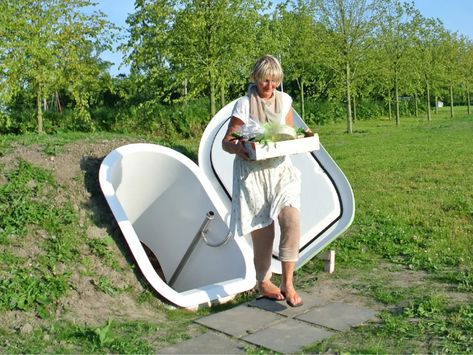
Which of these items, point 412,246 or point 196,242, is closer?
point 196,242

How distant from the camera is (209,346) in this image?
3881mm

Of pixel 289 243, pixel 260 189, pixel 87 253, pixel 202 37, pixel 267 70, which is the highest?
pixel 202 37

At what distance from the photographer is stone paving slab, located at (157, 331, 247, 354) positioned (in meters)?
3.80

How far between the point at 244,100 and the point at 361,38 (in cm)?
2098

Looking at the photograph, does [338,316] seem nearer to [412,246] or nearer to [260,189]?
[260,189]

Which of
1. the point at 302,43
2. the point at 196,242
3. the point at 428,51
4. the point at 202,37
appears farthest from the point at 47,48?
the point at 428,51

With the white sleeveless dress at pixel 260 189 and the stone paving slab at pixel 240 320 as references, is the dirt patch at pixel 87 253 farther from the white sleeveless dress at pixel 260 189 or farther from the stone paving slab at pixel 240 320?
the white sleeveless dress at pixel 260 189

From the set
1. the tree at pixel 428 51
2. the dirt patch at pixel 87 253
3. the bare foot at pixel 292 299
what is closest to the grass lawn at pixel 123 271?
the dirt patch at pixel 87 253

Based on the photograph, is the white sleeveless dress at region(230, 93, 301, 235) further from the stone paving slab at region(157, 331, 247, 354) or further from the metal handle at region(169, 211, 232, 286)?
the metal handle at region(169, 211, 232, 286)

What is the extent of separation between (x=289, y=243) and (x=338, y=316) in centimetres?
68

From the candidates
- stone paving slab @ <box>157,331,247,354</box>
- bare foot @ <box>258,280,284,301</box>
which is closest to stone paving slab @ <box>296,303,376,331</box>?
bare foot @ <box>258,280,284,301</box>

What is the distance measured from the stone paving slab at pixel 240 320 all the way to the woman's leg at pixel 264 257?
0.17 meters

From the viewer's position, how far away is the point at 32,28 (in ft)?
45.5

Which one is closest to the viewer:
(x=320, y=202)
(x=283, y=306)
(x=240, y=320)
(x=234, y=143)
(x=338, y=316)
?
(x=234, y=143)
